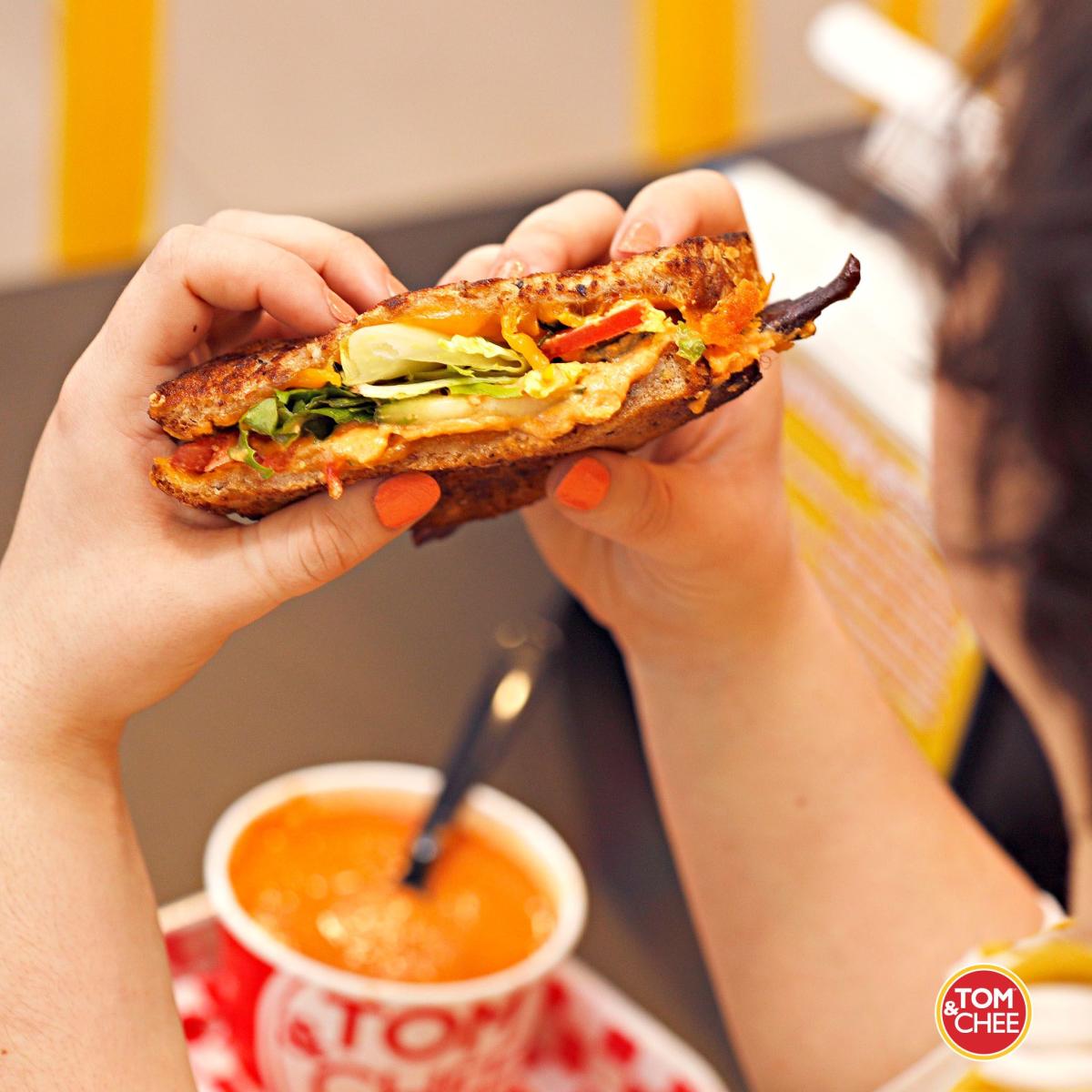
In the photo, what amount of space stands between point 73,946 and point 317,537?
30 cm

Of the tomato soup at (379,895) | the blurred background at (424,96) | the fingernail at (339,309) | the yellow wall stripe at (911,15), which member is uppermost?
the fingernail at (339,309)

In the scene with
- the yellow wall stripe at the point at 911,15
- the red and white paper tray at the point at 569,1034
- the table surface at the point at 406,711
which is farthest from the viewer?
the yellow wall stripe at the point at 911,15

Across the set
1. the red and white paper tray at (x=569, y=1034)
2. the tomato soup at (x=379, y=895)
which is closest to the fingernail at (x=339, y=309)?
the tomato soup at (x=379, y=895)

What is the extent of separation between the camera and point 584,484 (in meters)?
0.82

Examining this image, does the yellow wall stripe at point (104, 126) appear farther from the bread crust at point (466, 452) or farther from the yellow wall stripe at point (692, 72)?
the bread crust at point (466, 452)

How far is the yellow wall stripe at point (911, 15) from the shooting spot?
2.82 meters

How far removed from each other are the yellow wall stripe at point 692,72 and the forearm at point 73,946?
190 cm

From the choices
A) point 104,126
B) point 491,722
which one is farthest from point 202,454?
point 104,126

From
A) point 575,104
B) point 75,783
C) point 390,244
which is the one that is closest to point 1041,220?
point 75,783

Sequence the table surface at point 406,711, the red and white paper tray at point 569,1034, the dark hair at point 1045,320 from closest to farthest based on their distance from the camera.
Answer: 1. the dark hair at point 1045,320
2. the red and white paper tray at point 569,1034
3. the table surface at point 406,711

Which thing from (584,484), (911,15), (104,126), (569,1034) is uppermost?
(584,484)

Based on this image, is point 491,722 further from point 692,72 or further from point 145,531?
point 692,72

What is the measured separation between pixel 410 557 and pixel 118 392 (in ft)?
2.43

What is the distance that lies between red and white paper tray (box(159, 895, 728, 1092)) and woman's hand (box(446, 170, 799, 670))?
11.4 inches
